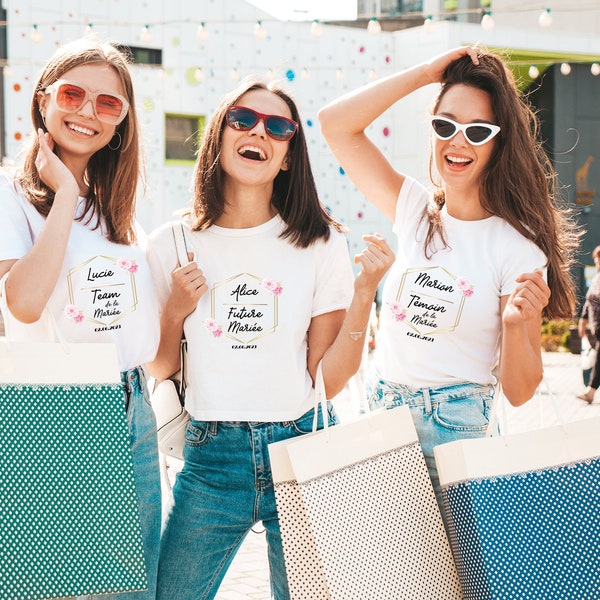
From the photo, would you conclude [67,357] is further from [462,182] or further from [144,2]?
[144,2]

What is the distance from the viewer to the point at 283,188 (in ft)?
9.76

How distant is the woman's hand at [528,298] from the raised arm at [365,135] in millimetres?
692

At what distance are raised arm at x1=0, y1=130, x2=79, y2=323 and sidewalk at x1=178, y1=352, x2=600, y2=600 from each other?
4.61 feet

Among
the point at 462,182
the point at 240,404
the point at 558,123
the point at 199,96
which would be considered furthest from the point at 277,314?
the point at 558,123

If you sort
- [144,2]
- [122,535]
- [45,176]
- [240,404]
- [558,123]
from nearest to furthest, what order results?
1. [122,535]
2. [45,176]
3. [240,404]
4. [144,2]
5. [558,123]

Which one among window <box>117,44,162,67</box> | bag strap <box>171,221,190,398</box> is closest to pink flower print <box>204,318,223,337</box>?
bag strap <box>171,221,190,398</box>

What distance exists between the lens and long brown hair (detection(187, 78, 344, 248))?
286 cm

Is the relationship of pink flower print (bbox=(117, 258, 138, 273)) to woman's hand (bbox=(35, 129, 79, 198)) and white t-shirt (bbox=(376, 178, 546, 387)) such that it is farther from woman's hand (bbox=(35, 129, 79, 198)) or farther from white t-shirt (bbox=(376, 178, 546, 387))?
white t-shirt (bbox=(376, 178, 546, 387))

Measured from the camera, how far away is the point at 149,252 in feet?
9.39

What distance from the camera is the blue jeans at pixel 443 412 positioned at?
2674 millimetres

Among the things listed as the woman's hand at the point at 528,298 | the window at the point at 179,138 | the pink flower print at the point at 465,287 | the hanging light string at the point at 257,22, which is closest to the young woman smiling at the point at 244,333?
the pink flower print at the point at 465,287

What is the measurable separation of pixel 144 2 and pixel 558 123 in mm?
12137

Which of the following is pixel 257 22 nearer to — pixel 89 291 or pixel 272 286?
pixel 272 286

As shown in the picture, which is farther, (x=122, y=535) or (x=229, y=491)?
(x=229, y=491)
